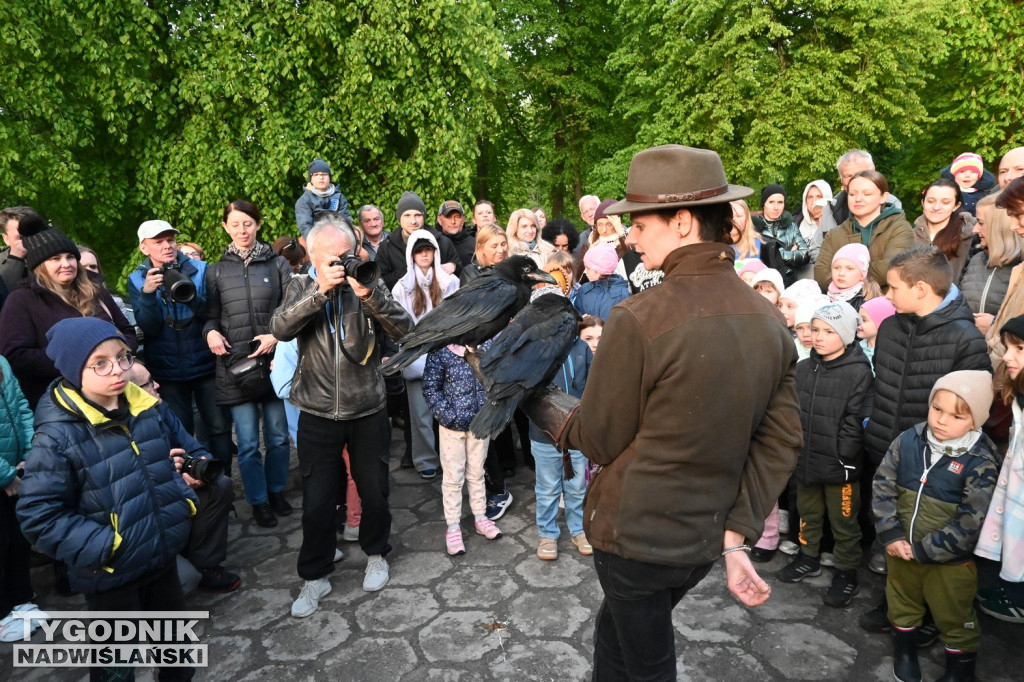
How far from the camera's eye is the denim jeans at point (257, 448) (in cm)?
496

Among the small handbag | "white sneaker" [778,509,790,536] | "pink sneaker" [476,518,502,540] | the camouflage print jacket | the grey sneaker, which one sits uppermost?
the small handbag

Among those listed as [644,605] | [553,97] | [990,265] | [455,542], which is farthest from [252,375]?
[553,97]

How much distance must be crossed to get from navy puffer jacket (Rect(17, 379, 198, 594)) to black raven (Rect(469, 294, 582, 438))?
64.7 inches

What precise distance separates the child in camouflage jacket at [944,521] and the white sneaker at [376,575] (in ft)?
9.89

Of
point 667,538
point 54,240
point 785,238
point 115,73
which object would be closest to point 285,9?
point 115,73

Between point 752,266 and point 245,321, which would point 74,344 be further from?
point 752,266

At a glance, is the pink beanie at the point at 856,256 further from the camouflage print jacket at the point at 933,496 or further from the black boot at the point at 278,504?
the black boot at the point at 278,504

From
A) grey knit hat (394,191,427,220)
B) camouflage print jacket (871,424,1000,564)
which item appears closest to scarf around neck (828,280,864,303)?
camouflage print jacket (871,424,1000,564)

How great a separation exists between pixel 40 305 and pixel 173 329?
0.94 metres

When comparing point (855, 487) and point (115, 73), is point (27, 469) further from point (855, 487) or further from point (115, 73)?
point (115, 73)

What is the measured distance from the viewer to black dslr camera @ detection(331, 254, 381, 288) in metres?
3.25

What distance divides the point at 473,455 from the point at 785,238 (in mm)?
4392

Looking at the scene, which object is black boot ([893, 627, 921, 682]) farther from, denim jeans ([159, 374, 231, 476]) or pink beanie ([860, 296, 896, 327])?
denim jeans ([159, 374, 231, 476])

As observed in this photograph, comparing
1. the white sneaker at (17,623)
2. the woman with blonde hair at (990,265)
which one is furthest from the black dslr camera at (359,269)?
the woman with blonde hair at (990,265)
